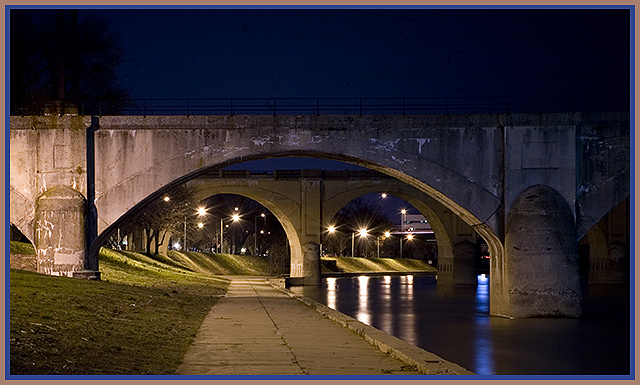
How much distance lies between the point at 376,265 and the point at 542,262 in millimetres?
61632

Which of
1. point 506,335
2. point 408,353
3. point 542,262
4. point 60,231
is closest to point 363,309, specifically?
point 542,262

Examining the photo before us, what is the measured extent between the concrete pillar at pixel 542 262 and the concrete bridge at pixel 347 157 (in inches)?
13.7

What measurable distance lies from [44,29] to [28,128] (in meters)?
18.2

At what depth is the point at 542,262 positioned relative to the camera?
2642 centimetres

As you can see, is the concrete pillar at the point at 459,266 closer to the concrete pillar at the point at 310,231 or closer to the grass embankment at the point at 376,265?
the concrete pillar at the point at 310,231

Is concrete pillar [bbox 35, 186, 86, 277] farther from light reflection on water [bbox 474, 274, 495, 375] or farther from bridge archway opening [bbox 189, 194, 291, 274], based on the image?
bridge archway opening [bbox 189, 194, 291, 274]

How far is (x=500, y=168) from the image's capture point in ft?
90.8

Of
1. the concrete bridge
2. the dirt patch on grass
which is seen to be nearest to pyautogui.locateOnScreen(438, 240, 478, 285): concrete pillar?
the concrete bridge

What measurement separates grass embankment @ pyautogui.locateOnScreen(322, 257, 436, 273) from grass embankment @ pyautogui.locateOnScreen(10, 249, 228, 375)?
2218 inches

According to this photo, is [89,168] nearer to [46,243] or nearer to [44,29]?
[46,243]

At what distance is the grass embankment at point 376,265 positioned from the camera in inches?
3241

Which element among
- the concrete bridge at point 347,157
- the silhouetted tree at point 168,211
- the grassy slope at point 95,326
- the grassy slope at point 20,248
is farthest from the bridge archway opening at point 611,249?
the grassy slope at point 20,248

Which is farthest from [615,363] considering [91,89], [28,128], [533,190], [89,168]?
[91,89]

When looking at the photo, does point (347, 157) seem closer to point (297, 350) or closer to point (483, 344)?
point (483, 344)
